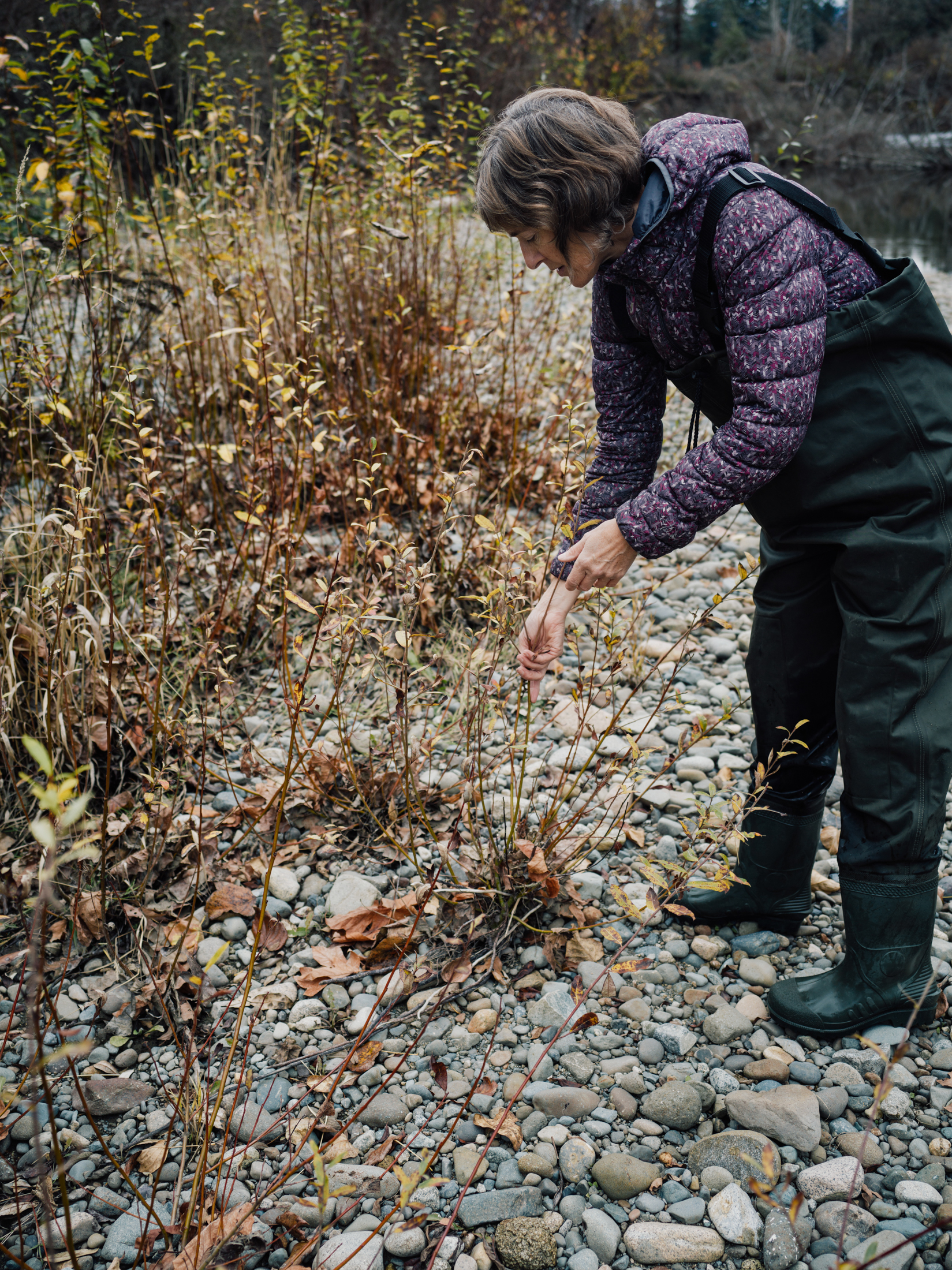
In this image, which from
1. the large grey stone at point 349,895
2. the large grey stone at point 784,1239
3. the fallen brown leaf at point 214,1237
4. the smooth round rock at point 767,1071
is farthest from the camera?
the large grey stone at point 349,895

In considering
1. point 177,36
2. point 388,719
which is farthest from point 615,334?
point 177,36

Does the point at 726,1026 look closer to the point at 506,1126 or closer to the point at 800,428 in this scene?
the point at 506,1126

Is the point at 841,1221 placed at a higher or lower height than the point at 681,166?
lower

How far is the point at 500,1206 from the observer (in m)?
1.43

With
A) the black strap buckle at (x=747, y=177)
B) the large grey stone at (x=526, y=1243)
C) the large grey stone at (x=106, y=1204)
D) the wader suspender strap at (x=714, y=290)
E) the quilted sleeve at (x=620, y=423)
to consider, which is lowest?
the large grey stone at (x=106, y=1204)

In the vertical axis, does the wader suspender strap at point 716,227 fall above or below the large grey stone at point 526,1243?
above

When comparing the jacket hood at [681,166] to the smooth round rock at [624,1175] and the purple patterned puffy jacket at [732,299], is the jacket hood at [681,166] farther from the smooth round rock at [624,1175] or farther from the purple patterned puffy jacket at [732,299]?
the smooth round rock at [624,1175]

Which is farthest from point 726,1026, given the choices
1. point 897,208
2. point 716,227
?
point 897,208

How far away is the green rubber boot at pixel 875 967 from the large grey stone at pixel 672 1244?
0.50 m

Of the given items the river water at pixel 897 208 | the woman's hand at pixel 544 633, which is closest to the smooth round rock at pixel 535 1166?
the woman's hand at pixel 544 633

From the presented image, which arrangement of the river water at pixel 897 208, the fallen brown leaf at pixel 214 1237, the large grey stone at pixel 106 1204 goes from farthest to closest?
the river water at pixel 897 208 < the large grey stone at pixel 106 1204 < the fallen brown leaf at pixel 214 1237

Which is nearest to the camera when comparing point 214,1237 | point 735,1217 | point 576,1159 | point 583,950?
point 214,1237

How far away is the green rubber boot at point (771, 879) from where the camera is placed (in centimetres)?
198

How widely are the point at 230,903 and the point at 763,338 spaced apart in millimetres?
1598
